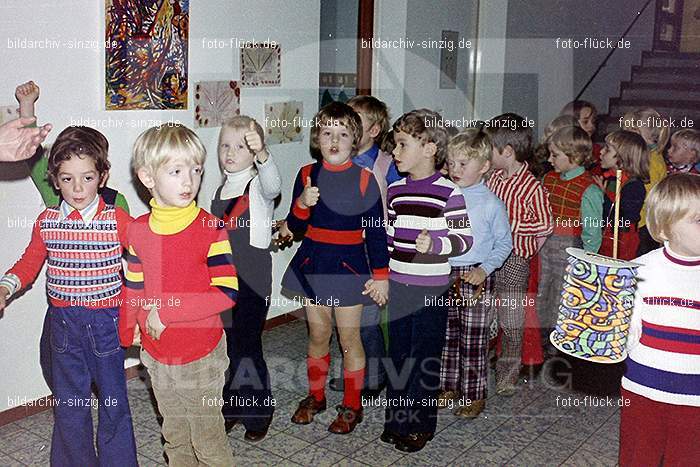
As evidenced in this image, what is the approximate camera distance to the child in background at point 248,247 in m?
3.01

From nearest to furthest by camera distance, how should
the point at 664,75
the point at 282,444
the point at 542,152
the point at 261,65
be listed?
the point at 282,444
the point at 261,65
the point at 542,152
the point at 664,75

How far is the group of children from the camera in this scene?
2438 mm

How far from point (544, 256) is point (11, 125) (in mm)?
2588

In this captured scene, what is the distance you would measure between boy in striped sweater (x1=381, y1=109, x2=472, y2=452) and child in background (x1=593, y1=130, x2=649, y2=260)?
1.21 metres

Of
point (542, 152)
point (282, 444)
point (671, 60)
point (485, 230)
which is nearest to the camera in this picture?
point (282, 444)

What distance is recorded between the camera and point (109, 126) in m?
3.55

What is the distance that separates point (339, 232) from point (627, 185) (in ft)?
5.38

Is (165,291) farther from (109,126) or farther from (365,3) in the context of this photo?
(365,3)

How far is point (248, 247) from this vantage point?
311 cm

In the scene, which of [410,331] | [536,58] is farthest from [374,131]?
[536,58]

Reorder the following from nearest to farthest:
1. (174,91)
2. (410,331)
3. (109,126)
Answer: (410,331) → (109,126) → (174,91)

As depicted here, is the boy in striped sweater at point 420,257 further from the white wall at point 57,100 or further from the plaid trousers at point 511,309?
the white wall at point 57,100

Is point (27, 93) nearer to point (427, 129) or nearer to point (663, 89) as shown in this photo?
point (427, 129)

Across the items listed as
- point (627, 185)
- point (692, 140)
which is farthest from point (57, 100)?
point (692, 140)
